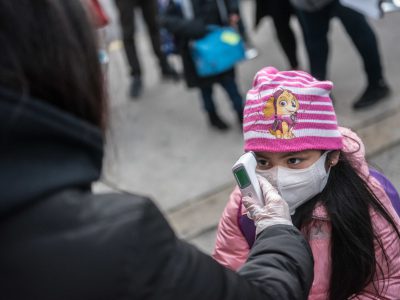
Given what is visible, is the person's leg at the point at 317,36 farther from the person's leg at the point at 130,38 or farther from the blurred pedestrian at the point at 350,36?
the person's leg at the point at 130,38

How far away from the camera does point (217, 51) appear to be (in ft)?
13.4

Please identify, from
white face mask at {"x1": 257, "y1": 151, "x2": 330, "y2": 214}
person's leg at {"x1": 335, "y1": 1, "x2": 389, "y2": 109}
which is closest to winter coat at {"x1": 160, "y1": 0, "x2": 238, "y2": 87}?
person's leg at {"x1": 335, "y1": 1, "x2": 389, "y2": 109}

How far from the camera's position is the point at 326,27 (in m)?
4.12

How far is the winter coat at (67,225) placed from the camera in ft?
3.24

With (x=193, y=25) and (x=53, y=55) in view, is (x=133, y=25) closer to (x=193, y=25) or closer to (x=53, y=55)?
(x=193, y=25)

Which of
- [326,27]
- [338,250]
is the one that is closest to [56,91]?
[338,250]

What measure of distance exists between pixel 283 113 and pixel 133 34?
3729mm

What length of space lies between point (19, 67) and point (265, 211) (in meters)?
0.78

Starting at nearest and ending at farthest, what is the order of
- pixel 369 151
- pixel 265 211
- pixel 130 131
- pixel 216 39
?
pixel 265 211, pixel 369 151, pixel 216 39, pixel 130 131

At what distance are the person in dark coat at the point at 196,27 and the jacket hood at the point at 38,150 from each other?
3.15 metres

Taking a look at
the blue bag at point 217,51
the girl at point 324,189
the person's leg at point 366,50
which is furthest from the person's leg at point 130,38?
the girl at point 324,189

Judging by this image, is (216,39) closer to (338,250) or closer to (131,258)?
(338,250)

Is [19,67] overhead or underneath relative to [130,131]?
overhead

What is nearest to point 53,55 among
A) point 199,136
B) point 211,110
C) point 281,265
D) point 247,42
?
point 281,265
